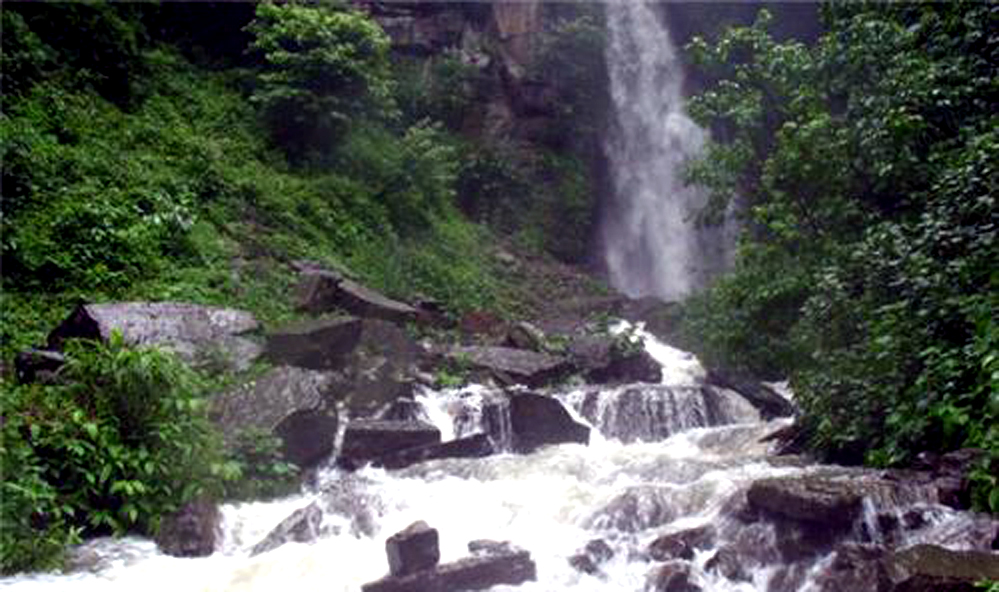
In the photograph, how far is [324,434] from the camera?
9.50 m

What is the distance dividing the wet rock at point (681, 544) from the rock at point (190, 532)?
141 inches

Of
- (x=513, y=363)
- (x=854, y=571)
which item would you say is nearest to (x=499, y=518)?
(x=854, y=571)

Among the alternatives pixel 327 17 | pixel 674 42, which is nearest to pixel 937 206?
pixel 327 17

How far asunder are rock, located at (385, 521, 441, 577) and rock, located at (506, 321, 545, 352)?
7281 mm

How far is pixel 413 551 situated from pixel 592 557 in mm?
1351

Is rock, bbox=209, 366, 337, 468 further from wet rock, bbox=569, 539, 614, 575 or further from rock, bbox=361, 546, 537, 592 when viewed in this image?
wet rock, bbox=569, 539, 614, 575

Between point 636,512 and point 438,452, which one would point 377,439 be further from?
point 636,512

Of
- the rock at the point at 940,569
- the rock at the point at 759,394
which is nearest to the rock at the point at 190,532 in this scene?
the rock at the point at 940,569

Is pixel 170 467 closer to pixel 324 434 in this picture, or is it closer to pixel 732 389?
pixel 324 434

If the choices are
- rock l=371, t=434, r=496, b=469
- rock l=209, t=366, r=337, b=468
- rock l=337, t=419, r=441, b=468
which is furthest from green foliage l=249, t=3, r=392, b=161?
rock l=371, t=434, r=496, b=469

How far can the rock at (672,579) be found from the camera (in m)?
6.23

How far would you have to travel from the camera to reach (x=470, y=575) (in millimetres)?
6441

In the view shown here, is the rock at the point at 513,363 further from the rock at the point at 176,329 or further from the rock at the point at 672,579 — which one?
the rock at the point at 672,579

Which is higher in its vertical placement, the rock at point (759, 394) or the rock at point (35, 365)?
the rock at point (35, 365)
